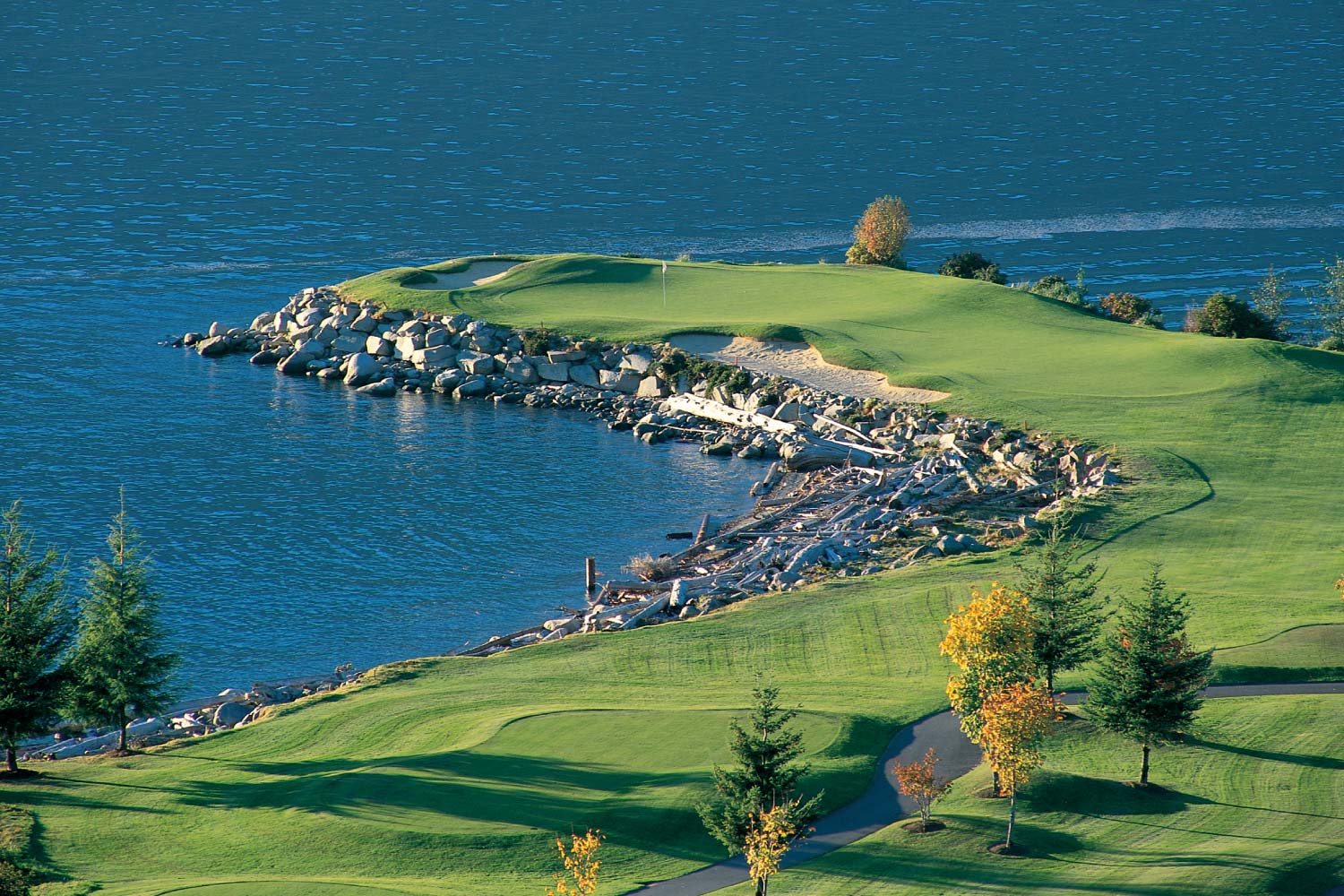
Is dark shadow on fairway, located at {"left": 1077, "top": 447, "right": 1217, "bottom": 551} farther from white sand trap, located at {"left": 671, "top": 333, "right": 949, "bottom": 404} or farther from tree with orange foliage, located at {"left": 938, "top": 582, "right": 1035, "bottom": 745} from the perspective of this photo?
tree with orange foliage, located at {"left": 938, "top": 582, "right": 1035, "bottom": 745}

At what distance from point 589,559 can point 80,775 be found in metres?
26.1

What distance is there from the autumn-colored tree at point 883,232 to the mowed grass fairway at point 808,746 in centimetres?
3987

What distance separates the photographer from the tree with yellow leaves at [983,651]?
39.5m

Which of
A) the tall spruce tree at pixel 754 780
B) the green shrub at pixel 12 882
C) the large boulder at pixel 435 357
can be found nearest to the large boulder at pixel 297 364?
the large boulder at pixel 435 357

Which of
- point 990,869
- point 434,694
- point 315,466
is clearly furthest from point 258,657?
point 990,869

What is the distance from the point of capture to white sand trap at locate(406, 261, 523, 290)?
364 feet

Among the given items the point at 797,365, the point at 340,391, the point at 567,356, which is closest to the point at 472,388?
the point at 567,356

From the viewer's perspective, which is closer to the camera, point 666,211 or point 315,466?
point 315,466

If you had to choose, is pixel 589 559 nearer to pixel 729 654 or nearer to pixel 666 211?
pixel 729 654

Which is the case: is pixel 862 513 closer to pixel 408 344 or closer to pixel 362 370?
pixel 408 344

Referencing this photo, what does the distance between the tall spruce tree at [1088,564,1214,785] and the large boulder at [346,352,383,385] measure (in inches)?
2664

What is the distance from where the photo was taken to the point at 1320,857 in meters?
36.8

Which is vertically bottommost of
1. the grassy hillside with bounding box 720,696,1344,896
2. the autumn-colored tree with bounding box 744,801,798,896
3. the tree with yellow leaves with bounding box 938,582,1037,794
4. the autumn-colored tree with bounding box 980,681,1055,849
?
the grassy hillside with bounding box 720,696,1344,896

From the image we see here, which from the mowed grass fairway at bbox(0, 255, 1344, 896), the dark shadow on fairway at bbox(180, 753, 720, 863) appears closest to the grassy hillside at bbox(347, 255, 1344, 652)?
the mowed grass fairway at bbox(0, 255, 1344, 896)
